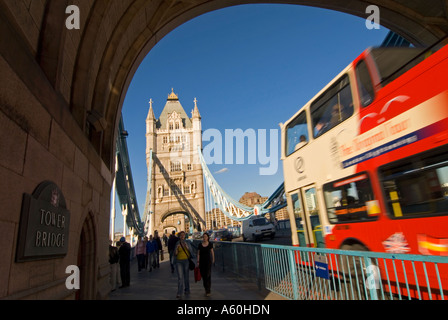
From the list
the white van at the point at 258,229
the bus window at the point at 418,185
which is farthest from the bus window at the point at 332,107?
the white van at the point at 258,229

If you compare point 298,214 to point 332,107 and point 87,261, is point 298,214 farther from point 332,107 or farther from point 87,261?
point 87,261

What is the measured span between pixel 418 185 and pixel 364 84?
6.36 ft

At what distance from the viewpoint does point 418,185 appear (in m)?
3.56

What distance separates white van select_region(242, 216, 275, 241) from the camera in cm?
1881

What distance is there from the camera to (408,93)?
3678mm

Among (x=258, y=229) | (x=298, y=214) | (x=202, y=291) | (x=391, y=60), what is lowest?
(x=202, y=291)

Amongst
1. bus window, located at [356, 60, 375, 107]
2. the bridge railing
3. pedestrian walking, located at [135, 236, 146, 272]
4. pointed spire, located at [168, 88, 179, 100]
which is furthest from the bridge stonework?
pointed spire, located at [168, 88, 179, 100]

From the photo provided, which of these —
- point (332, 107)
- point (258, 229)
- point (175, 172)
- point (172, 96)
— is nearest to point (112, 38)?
point (332, 107)

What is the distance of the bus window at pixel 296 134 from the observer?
20.5 feet

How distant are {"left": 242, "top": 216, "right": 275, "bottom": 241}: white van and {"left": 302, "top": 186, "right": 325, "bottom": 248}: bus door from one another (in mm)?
13215

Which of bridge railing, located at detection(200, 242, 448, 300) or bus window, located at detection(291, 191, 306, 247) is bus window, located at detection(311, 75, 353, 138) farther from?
bridge railing, located at detection(200, 242, 448, 300)

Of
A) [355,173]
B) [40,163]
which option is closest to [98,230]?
[40,163]

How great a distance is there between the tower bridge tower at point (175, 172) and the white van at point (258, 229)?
30.8 meters

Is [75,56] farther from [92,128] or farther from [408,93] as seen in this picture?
[408,93]
